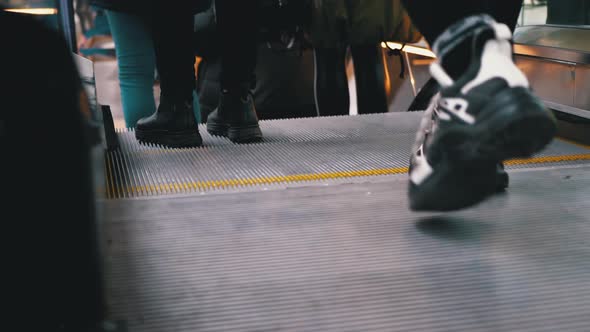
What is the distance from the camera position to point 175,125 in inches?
88.0

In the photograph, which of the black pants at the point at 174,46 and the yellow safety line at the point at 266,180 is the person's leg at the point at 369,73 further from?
the yellow safety line at the point at 266,180

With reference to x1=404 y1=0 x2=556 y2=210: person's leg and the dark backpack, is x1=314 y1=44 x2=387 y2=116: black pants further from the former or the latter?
x1=404 y1=0 x2=556 y2=210: person's leg

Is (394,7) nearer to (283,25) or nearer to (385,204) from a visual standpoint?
(283,25)

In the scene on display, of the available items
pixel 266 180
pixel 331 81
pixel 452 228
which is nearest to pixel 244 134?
pixel 266 180

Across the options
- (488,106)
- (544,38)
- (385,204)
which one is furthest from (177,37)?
(544,38)

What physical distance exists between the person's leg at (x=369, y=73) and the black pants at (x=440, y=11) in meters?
1.96

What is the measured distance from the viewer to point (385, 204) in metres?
1.49

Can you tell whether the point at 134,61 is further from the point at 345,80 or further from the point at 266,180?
the point at 266,180

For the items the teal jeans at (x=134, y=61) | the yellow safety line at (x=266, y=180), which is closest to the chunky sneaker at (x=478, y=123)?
the yellow safety line at (x=266, y=180)

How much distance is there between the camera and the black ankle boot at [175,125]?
223 centimetres

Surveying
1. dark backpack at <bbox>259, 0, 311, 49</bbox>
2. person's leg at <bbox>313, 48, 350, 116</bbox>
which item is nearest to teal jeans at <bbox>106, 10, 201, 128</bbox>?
dark backpack at <bbox>259, 0, 311, 49</bbox>

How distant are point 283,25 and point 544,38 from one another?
1.24 m

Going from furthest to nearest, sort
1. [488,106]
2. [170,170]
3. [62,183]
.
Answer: [170,170] → [488,106] → [62,183]

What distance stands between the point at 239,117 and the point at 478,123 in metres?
1.45
